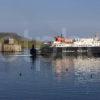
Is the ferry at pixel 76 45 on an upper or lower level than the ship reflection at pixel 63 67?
upper

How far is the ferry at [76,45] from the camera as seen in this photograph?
163m

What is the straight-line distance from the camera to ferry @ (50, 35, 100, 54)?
163m

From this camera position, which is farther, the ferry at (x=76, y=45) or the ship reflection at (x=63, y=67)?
the ferry at (x=76, y=45)

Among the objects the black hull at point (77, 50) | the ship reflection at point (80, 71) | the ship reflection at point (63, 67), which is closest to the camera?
the ship reflection at point (80, 71)

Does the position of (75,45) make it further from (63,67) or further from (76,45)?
(63,67)

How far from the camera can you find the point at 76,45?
16988 cm

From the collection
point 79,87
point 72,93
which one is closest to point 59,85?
point 79,87

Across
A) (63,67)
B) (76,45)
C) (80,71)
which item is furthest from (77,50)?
(80,71)

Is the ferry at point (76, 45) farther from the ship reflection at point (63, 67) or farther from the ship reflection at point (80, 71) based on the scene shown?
the ship reflection at point (80, 71)

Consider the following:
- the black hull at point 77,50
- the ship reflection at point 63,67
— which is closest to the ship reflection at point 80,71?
the ship reflection at point 63,67

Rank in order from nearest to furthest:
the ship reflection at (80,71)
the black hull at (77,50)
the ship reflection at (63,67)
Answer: the ship reflection at (80,71) → the ship reflection at (63,67) → the black hull at (77,50)

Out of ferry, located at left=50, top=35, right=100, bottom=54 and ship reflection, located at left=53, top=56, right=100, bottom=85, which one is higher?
ferry, located at left=50, top=35, right=100, bottom=54

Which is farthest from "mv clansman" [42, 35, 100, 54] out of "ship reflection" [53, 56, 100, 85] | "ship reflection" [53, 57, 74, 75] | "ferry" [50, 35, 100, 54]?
"ship reflection" [53, 56, 100, 85]

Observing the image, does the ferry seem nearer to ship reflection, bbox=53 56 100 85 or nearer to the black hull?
the black hull
